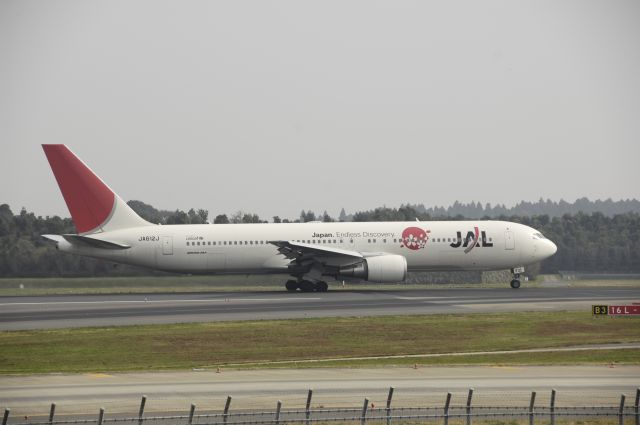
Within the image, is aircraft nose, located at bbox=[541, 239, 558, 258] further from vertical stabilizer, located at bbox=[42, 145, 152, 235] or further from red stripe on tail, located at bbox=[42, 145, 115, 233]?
red stripe on tail, located at bbox=[42, 145, 115, 233]

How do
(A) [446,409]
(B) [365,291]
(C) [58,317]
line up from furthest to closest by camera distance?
1. (B) [365,291]
2. (C) [58,317]
3. (A) [446,409]

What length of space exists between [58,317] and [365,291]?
2137 cm

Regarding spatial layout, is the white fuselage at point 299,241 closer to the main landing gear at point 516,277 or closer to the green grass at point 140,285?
the main landing gear at point 516,277

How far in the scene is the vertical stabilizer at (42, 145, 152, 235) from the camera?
196 ft

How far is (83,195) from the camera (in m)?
59.7

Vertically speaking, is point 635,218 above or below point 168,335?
above

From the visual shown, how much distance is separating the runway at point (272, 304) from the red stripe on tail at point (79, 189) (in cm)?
496

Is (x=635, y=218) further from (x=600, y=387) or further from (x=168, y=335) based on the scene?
(x=600, y=387)

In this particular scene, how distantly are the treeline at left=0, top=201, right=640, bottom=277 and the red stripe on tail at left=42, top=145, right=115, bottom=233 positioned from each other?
7671mm

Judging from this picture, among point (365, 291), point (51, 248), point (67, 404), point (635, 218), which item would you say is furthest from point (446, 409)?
point (635, 218)

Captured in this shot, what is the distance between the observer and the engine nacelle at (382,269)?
2250 inches

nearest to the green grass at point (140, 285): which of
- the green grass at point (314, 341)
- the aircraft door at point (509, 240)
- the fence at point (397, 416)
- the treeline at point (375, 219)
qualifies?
the treeline at point (375, 219)

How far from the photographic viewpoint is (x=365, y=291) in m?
60.2

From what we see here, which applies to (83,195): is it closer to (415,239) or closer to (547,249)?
(415,239)
